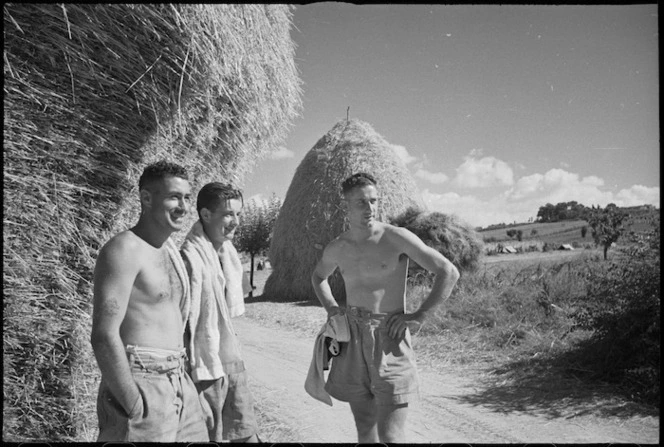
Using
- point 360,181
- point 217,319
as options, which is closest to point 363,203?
point 360,181

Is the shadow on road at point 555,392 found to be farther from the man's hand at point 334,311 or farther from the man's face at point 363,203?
the man's face at point 363,203

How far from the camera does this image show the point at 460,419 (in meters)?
4.09

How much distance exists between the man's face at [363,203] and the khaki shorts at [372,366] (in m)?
0.56

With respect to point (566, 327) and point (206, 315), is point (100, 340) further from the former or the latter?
point (566, 327)

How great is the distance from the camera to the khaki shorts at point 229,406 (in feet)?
8.20

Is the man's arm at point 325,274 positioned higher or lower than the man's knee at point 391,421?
higher

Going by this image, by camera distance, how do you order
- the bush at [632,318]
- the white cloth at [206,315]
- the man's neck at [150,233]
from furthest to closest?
the bush at [632,318] → the white cloth at [206,315] → the man's neck at [150,233]

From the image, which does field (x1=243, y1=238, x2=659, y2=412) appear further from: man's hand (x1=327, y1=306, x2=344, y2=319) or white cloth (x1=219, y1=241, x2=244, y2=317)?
white cloth (x1=219, y1=241, x2=244, y2=317)

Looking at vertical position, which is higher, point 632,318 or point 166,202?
point 166,202

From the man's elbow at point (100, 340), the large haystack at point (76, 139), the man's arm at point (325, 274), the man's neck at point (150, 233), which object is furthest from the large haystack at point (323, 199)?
the man's elbow at point (100, 340)

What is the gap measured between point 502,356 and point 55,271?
493cm

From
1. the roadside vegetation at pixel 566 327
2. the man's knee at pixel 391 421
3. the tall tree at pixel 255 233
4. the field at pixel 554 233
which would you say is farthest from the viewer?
the field at pixel 554 233

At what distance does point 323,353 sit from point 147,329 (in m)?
1.38

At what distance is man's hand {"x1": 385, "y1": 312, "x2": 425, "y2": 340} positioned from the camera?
293cm
